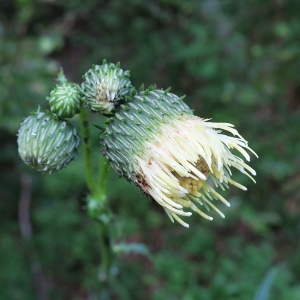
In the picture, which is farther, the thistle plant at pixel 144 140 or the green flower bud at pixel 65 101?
the green flower bud at pixel 65 101

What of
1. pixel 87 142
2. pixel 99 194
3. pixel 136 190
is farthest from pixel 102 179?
pixel 136 190

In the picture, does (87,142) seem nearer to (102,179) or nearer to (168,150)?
(102,179)

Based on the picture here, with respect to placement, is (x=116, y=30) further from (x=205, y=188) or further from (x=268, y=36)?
(x=205, y=188)

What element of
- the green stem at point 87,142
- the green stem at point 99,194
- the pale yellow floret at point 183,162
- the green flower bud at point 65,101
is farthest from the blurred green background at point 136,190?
the green flower bud at point 65,101

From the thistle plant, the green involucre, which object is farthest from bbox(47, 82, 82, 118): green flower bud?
the green involucre

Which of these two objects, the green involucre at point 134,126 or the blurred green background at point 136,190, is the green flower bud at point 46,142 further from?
the blurred green background at point 136,190

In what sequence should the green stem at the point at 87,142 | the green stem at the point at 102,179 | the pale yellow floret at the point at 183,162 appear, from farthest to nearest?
the green stem at the point at 102,179 < the green stem at the point at 87,142 < the pale yellow floret at the point at 183,162

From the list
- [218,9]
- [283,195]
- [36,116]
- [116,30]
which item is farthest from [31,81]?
[283,195]
